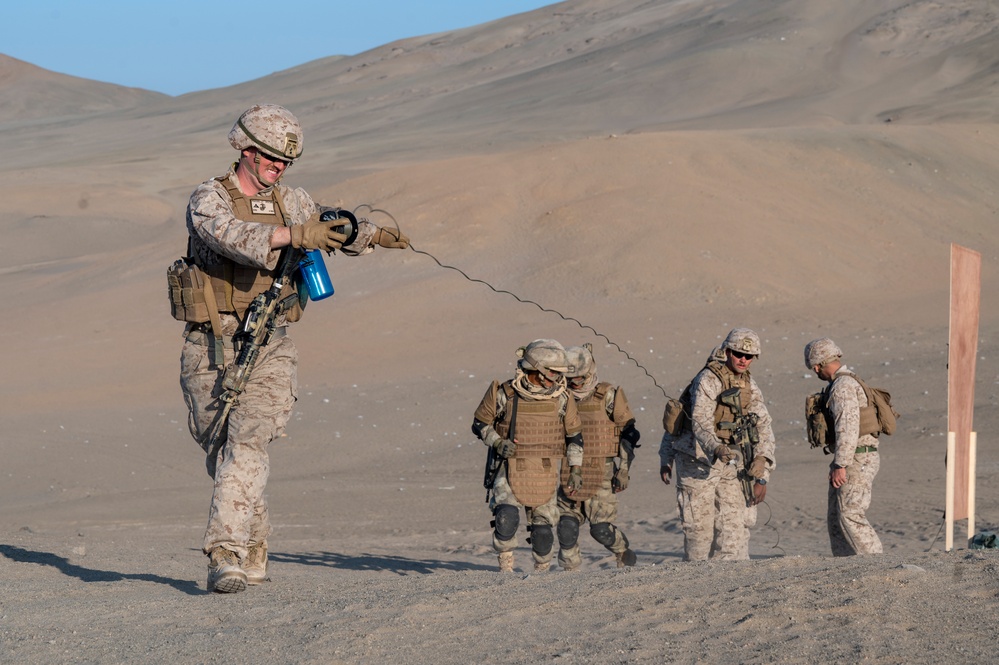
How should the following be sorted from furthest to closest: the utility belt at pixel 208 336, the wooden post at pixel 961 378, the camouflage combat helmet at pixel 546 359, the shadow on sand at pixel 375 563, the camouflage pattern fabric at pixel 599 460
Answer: the shadow on sand at pixel 375 563 < the camouflage pattern fabric at pixel 599 460 < the camouflage combat helmet at pixel 546 359 < the wooden post at pixel 961 378 < the utility belt at pixel 208 336

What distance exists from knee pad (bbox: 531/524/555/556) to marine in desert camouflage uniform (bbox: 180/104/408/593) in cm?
216

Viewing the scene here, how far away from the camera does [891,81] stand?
5581 centimetres

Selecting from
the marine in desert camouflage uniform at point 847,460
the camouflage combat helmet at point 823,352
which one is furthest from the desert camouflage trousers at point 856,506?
the camouflage combat helmet at point 823,352

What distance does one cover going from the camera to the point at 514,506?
7.77 m

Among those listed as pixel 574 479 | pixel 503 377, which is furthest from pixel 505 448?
pixel 503 377

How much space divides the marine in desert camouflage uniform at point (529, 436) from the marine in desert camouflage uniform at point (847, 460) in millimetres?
1467

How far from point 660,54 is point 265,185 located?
65821 millimetres

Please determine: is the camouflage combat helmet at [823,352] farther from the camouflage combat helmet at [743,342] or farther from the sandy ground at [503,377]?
the sandy ground at [503,377]

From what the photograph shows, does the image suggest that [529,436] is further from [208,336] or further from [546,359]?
[208,336]

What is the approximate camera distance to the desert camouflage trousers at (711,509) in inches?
320

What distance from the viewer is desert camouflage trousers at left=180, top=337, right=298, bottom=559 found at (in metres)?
5.64

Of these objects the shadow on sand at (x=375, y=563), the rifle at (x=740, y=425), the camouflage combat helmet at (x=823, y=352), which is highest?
the camouflage combat helmet at (x=823, y=352)

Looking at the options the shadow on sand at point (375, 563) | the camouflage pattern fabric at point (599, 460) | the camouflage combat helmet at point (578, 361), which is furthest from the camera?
the shadow on sand at point (375, 563)

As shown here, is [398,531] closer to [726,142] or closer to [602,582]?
[602,582]
